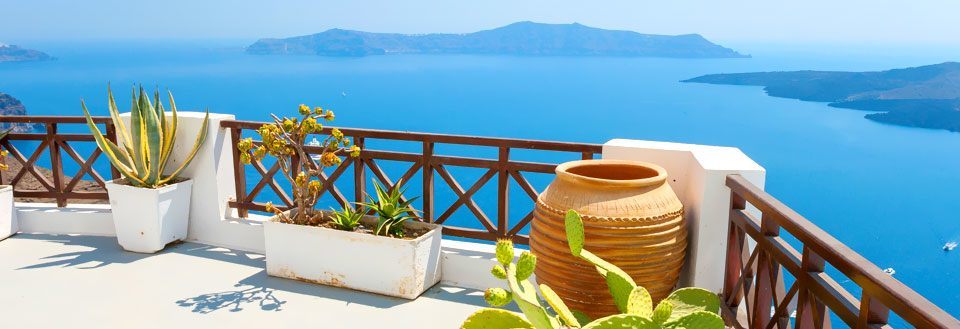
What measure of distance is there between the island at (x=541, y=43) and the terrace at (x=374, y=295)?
7964cm

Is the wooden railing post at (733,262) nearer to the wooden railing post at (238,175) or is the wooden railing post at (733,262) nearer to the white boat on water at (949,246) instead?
the wooden railing post at (238,175)

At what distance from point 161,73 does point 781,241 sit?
351 ft

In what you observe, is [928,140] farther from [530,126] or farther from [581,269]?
[581,269]

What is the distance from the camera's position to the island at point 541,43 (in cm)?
8225

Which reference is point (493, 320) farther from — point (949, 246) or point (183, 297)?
point (949, 246)

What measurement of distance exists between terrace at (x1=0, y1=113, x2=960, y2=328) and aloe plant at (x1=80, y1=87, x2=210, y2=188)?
12 centimetres

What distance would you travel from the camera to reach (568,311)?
6.50 feet

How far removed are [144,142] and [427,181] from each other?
189cm

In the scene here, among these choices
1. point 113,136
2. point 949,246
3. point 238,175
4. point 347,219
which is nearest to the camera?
point 347,219

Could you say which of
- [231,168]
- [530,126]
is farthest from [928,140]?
[231,168]

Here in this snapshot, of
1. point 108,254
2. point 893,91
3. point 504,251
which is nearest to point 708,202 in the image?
point 504,251

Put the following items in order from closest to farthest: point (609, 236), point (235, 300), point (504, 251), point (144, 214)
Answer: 1. point (504, 251)
2. point (609, 236)
3. point (235, 300)
4. point (144, 214)

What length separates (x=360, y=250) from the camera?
3.65 metres

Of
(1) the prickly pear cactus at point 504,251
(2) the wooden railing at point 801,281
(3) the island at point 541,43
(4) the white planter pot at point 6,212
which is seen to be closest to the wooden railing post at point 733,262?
(2) the wooden railing at point 801,281
